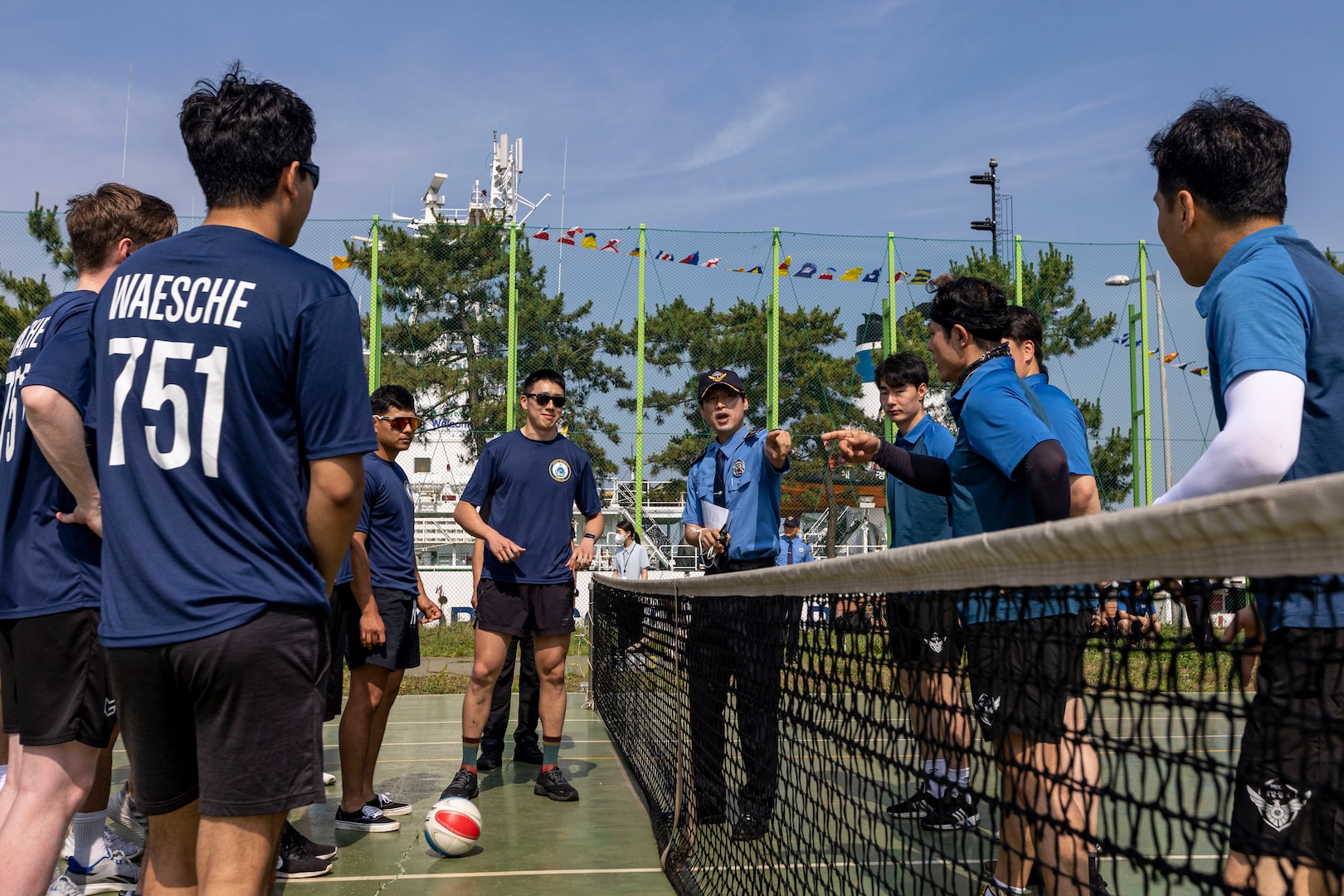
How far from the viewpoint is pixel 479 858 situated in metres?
4.51

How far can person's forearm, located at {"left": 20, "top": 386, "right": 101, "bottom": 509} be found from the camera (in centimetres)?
299

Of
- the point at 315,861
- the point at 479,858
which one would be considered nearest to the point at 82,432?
the point at 315,861

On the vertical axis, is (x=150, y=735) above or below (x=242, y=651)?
below

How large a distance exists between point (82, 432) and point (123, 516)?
1.05 meters

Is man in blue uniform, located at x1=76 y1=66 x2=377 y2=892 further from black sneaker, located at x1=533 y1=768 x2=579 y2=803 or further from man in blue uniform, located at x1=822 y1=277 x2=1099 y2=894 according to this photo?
black sneaker, located at x1=533 y1=768 x2=579 y2=803

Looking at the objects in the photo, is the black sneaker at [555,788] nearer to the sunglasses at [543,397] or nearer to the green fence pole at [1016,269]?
the sunglasses at [543,397]

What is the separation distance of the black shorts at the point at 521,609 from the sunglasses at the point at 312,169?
3.59 meters

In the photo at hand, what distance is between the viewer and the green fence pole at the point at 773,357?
16.7m

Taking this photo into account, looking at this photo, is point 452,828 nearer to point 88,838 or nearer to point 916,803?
point 88,838

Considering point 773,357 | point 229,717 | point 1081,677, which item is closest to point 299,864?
point 229,717

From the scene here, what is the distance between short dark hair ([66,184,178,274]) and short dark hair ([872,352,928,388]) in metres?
3.65

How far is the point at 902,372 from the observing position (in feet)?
19.0

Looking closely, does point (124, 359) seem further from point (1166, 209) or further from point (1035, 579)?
point (1166, 209)

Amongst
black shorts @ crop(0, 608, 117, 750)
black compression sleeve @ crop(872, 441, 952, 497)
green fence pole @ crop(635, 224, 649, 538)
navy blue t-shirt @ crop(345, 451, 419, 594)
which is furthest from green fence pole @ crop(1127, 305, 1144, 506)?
black shorts @ crop(0, 608, 117, 750)
